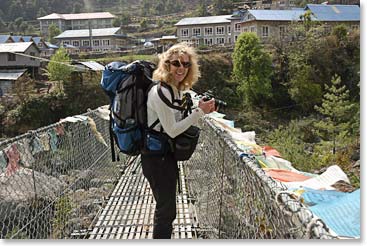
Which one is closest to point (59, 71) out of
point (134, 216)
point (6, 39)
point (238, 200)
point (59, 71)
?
point (59, 71)

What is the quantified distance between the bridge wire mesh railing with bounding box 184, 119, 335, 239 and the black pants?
18cm

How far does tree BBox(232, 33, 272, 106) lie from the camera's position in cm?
1309

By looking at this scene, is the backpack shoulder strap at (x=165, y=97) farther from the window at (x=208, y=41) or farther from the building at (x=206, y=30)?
the window at (x=208, y=41)

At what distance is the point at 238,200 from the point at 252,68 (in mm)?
12126

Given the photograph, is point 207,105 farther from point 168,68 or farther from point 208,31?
point 208,31

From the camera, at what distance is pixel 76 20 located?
19516 millimetres

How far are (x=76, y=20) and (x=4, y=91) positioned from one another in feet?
22.8

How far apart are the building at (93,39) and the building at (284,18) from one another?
228 inches

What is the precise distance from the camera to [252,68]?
1325 cm

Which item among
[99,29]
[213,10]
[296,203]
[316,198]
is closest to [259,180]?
[296,203]

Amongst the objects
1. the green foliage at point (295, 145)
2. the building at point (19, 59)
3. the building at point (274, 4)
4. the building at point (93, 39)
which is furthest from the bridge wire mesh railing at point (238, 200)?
the building at point (93, 39)

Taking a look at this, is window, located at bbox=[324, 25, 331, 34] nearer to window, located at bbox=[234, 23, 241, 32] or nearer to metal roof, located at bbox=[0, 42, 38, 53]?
window, located at bbox=[234, 23, 241, 32]

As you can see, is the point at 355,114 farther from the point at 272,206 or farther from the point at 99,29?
the point at 99,29

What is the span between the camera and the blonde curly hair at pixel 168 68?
1.10 meters
